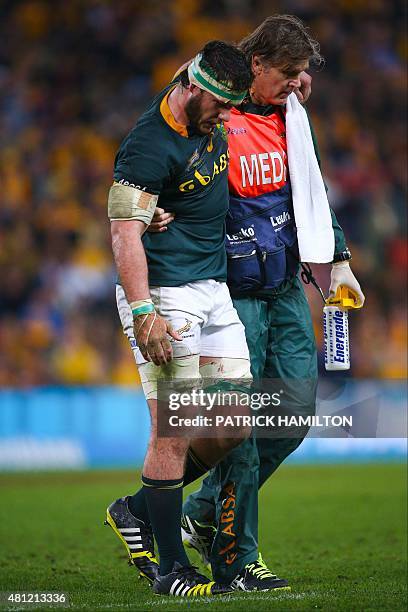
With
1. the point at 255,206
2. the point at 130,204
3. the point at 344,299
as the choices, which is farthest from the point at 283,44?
the point at 344,299

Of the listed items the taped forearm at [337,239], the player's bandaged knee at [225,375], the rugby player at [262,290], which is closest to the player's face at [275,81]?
the rugby player at [262,290]

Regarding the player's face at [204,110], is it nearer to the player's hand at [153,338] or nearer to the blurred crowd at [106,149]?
the player's hand at [153,338]

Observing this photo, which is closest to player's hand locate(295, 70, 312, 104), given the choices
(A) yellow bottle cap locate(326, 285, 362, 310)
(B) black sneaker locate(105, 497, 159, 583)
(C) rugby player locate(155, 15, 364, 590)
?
(C) rugby player locate(155, 15, 364, 590)

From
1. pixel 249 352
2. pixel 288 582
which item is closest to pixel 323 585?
pixel 288 582

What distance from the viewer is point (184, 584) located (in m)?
5.06

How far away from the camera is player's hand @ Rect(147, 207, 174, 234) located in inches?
205

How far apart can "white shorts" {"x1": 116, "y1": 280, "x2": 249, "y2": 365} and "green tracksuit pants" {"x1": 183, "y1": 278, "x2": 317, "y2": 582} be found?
29cm

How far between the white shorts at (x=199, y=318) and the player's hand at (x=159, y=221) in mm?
291

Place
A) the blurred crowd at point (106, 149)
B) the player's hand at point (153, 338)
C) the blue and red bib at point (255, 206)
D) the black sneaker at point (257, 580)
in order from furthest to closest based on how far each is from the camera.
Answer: the blurred crowd at point (106, 149), the blue and red bib at point (255, 206), the black sneaker at point (257, 580), the player's hand at point (153, 338)

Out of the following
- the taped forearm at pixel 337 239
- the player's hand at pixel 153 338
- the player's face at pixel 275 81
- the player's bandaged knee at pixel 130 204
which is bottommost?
the player's hand at pixel 153 338

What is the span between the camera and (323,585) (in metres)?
5.46

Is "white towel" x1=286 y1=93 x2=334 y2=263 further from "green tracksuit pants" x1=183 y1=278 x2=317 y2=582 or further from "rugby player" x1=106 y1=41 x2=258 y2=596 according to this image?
"rugby player" x1=106 y1=41 x2=258 y2=596

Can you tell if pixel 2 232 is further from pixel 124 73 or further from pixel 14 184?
pixel 124 73

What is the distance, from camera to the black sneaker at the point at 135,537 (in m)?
5.49
